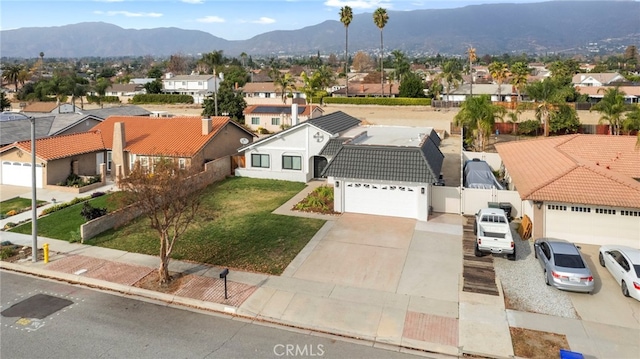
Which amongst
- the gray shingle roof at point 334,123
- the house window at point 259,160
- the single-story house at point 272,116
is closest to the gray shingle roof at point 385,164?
the gray shingle roof at point 334,123

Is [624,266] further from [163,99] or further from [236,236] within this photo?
[163,99]

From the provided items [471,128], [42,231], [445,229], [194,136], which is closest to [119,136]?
[194,136]

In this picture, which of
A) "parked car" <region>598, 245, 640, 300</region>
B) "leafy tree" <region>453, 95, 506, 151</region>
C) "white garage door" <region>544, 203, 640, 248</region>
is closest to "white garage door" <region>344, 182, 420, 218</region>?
"white garage door" <region>544, 203, 640, 248</region>

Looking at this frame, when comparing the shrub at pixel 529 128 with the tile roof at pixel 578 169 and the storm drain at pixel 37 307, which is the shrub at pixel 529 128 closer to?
the tile roof at pixel 578 169

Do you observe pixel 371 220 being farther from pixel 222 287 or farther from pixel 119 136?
pixel 119 136

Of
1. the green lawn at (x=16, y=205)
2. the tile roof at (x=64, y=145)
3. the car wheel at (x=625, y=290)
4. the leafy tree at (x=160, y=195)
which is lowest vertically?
the car wheel at (x=625, y=290)

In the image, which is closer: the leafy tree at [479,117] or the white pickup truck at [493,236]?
the white pickup truck at [493,236]

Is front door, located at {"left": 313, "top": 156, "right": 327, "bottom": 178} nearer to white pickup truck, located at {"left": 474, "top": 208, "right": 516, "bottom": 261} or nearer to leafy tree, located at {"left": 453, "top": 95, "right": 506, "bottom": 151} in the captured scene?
white pickup truck, located at {"left": 474, "top": 208, "right": 516, "bottom": 261}

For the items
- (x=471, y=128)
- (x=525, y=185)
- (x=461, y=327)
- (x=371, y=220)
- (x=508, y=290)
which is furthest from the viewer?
(x=471, y=128)
